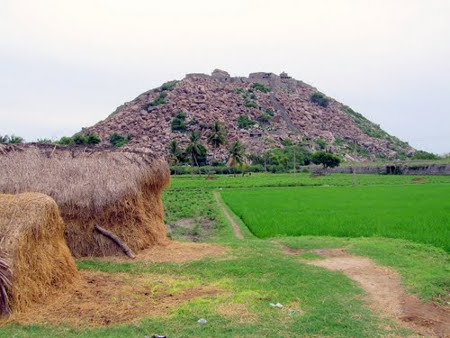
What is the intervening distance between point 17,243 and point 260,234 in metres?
10.4

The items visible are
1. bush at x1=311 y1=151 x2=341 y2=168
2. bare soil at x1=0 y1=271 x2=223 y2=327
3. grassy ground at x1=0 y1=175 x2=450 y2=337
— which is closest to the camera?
grassy ground at x1=0 y1=175 x2=450 y2=337

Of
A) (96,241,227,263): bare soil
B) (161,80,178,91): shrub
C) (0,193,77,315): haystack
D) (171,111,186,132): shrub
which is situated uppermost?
(161,80,178,91): shrub

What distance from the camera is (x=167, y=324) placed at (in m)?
6.91

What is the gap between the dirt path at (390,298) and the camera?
7.25 meters

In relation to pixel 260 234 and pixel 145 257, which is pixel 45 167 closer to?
pixel 145 257

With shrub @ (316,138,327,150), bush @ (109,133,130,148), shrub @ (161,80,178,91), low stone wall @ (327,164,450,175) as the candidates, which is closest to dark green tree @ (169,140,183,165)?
bush @ (109,133,130,148)

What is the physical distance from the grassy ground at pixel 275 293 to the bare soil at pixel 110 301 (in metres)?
0.28

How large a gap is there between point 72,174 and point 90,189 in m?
0.63

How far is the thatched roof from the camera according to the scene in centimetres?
1157

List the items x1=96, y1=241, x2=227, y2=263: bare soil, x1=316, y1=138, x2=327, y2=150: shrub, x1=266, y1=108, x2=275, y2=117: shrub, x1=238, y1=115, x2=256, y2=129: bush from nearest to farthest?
x1=96, y1=241, x2=227, y2=263: bare soil, x1=316, y1=138, x2=327, y2=150: shrub, x1=238, y1=115, x2=256, y2=129: bush, x1=266, y1=108, x2=275, y2=117: shrub

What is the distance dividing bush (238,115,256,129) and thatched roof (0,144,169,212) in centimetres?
8249

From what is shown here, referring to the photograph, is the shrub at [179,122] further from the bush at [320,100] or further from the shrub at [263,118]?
the bush at [320,100]

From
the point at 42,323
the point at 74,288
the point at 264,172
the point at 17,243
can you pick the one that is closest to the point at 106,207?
the point at 74,288

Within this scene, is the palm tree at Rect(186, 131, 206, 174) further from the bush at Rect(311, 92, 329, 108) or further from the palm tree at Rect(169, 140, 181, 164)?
the bush at Rect(311, 92, 329, 108)
